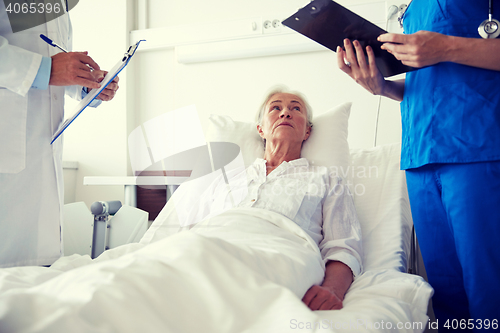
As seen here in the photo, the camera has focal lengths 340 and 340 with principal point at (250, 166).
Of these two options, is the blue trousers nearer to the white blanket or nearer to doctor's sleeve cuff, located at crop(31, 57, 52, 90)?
the white blanket

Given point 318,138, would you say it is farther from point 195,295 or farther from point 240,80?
point 195,295

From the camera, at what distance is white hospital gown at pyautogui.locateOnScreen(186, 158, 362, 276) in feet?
3.51

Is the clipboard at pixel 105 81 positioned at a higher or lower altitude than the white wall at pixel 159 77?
lower

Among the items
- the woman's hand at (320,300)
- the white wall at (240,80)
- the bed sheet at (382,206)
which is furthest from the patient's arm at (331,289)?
the white wall at (240,80)

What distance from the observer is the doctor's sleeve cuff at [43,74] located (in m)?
0.85

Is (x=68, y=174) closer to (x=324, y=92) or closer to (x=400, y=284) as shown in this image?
(x=324, y=92)

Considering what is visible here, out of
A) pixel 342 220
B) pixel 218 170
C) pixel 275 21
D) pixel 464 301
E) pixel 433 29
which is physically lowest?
pixel 464 301

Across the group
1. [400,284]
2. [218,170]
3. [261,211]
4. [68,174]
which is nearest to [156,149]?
[68,174]

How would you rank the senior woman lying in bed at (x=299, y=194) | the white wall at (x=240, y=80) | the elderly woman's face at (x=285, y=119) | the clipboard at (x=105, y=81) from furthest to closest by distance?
the white wall at (x=240, y=80) → the elderly woman's face at (x=285, y=119) → the senior woman lying in bed at (x=299, y=194) → the clipboard at (x=105, y=81)

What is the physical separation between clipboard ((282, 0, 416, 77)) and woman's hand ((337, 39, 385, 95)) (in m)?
0.02

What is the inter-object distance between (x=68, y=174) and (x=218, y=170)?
1.37 metres

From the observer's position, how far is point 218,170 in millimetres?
1601

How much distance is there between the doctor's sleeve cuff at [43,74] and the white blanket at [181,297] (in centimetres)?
45

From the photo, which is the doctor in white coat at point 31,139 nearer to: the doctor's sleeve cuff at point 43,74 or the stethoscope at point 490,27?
the doctor's sleeve cuff at point 43,74
